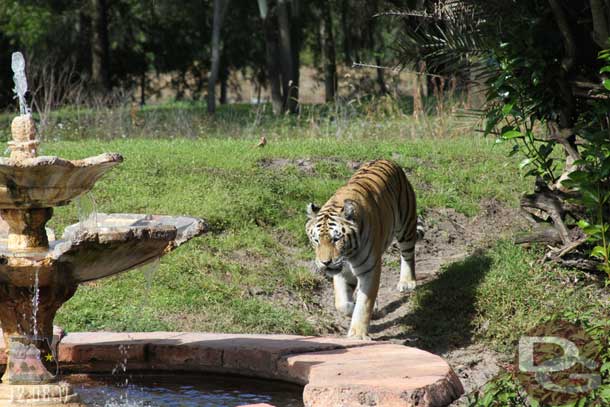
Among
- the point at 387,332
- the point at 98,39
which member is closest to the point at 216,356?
the point at 387,332

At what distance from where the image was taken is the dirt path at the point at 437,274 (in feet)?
25.3

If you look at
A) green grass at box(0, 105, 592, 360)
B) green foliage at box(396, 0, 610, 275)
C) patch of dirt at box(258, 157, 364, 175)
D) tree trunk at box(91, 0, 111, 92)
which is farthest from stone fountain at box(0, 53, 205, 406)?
tree trunk at box(91, 0, 111, 92)

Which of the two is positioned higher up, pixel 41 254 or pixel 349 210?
pixel 41 254

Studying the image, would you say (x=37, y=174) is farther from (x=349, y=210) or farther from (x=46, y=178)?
(x=349, y=210)

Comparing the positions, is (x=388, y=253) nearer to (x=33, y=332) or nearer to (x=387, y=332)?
(x=387, y=332)

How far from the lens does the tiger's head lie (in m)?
7.89

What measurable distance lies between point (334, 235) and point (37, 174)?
3.03 metres

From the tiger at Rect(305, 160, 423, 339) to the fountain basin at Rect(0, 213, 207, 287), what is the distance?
7.56 ft

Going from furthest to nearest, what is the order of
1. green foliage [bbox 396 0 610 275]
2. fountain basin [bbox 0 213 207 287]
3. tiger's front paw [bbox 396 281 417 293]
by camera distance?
tiger's front paw [bbox 396 281 417 293] < green foliage [bbox 396 0 610 275] < fountain basin [bbox 0 213 207 287]

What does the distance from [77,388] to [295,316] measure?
2572 millimetres

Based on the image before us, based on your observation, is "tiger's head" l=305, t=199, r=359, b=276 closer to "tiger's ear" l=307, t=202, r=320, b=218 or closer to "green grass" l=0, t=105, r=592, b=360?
"tiger's ear" l=307, t=202, r=320, b=218

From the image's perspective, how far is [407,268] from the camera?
30.7 ft

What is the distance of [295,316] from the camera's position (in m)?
8.61

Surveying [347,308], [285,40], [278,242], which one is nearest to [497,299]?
[347,308]
